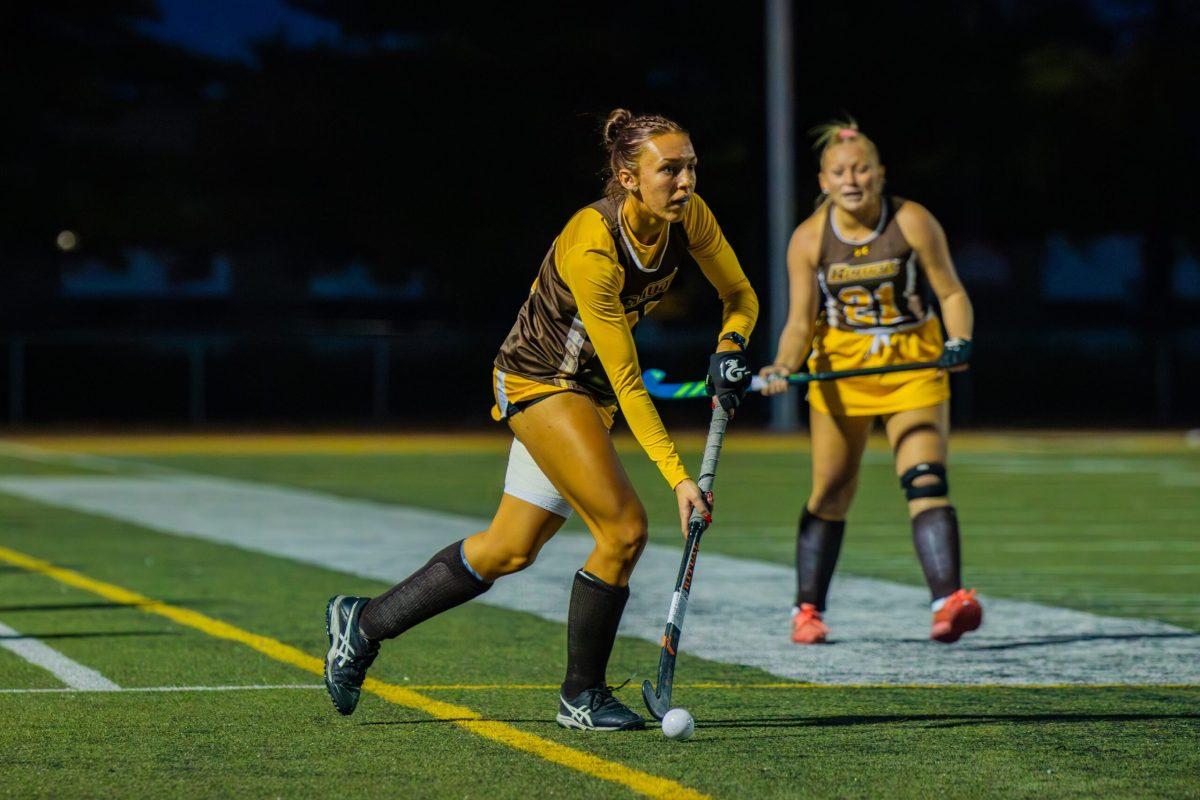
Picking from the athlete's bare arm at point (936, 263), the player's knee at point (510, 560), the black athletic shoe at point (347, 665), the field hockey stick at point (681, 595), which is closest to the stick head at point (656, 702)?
the field hockey stick at point (681, 595)

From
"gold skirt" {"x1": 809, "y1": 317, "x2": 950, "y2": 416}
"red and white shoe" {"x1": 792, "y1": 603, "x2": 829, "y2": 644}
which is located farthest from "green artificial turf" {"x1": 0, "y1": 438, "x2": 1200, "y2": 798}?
"gold skirt" {"x1": 809, "y1": 317, "x2": 950, "y2": 416}

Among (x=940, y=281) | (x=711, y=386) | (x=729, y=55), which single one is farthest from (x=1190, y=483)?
(x=729, y=55)

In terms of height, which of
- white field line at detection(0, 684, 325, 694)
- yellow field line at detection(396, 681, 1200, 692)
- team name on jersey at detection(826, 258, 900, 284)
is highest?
team name on jersey at detection(826, 258, 900, 284)

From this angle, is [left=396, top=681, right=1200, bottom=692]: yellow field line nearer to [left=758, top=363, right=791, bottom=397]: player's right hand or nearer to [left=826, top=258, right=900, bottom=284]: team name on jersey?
[left=758, top=363, right=791, bottom=397]: player's right hand

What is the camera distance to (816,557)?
918 cm

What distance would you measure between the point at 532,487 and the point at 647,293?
68 cm

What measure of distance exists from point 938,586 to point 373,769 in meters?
3.25

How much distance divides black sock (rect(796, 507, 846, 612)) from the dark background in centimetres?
2610

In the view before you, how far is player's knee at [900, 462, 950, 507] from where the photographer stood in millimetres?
8953

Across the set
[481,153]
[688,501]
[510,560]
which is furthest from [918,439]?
[481,153]

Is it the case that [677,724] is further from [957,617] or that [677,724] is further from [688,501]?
[957,617]

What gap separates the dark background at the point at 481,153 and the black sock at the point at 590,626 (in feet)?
93.3

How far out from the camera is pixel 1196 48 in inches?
1484

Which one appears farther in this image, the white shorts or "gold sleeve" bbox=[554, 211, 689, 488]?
the white shorts
